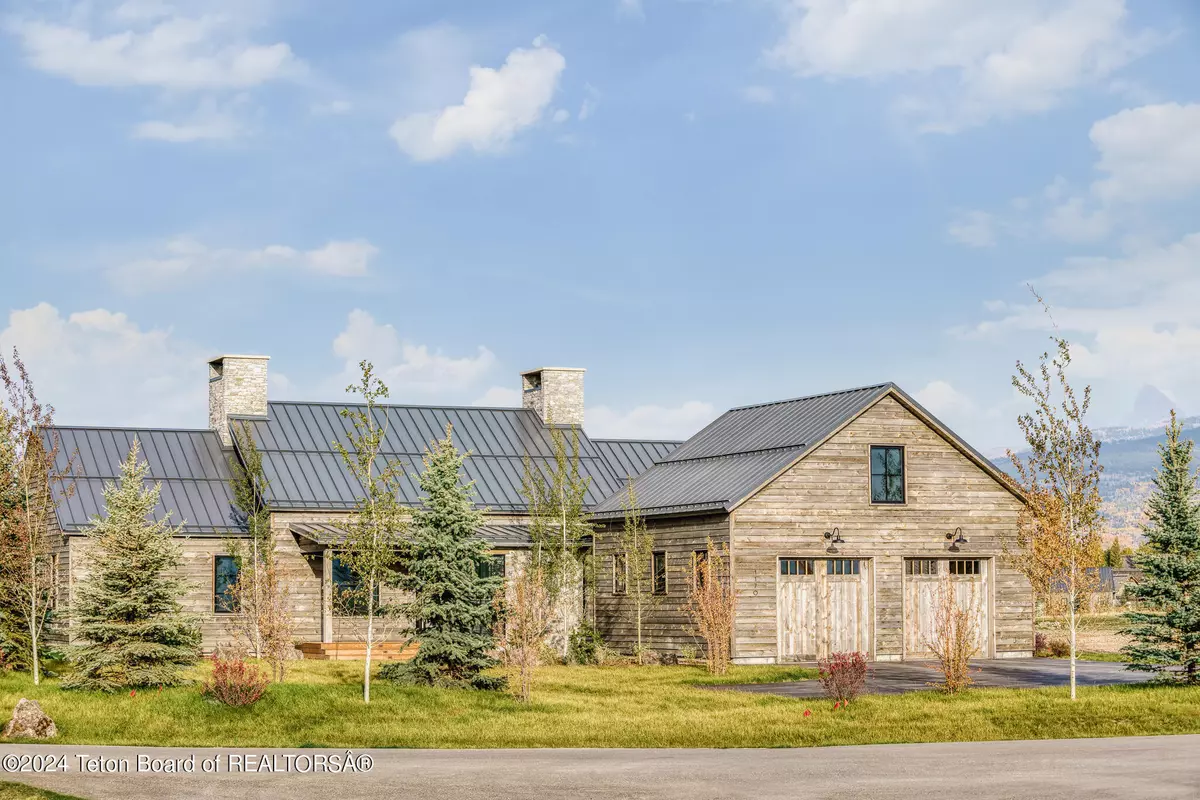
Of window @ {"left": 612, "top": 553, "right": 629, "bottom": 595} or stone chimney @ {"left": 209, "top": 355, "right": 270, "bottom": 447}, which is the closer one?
window @ {"left": 612, "top": 553, "right": 629, "bottom": 595}

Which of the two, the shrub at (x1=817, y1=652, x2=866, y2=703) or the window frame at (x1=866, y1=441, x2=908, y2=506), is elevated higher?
the window frame at (x1=866, y1=441, x2=908, y2=506)

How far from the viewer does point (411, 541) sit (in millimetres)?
27672

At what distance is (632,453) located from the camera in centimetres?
4344

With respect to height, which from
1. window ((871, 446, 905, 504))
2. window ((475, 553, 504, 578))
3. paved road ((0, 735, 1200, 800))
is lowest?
paved road ((0, 735, 1200, 800))

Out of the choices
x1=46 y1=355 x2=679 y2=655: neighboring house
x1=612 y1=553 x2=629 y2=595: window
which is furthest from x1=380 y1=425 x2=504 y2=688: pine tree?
x1=612 y1=553 x2=629 y2=595: window

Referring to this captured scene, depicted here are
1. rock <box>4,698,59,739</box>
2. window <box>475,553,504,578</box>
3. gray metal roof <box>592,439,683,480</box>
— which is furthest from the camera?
gray metal roof <box>592,439,683,480</box>

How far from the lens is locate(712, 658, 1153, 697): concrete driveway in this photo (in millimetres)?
27688

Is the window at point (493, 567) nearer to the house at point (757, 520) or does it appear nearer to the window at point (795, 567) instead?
the house at point (757, 520)

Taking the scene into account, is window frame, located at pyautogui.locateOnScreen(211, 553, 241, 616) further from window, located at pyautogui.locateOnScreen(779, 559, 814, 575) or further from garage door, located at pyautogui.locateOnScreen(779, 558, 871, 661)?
garage door, located at pyautogui.locateOnScreen(779, 558, 871, 661)

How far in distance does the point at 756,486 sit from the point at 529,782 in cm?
1810

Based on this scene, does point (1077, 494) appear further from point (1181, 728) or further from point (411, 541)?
point (411, 541)

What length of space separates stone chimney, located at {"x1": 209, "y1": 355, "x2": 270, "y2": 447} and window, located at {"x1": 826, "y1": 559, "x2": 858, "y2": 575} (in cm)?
1606

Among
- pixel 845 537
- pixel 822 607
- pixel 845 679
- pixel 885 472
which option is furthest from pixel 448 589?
pixel 885 472

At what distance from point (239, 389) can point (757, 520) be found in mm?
15282
